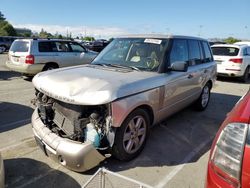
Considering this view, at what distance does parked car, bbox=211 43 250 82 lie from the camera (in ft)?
35.0

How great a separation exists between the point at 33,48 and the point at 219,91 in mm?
7317

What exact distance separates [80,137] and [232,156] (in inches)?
74.3

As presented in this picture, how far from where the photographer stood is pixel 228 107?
6.88m

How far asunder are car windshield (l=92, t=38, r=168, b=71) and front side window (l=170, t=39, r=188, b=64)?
228 millimetres

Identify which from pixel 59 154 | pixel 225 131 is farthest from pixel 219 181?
pixel 59 154

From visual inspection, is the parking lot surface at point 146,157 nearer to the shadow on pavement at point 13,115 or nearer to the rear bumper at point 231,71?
the shadow on pavement at point 13,115

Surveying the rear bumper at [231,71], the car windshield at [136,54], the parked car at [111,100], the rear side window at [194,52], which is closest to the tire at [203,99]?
the rear side window at [194,52]

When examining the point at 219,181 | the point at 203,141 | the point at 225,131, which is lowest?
the point at 203,141

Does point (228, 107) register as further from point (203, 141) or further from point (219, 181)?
point (219, 181)

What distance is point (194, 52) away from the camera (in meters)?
5.47

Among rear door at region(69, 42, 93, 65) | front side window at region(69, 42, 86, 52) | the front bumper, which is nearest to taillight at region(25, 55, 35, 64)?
rear door at region(69, 42, 93, 65)

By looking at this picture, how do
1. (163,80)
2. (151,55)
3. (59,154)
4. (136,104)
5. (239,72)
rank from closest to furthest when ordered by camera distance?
(59,154), (136,104), (163,80), (151,55), (239,72)

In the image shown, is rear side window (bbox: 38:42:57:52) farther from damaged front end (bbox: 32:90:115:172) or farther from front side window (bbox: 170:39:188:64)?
damaged front end (bbox: 32:90:115:172)

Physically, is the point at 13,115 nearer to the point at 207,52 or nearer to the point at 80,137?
the point at 80,137
